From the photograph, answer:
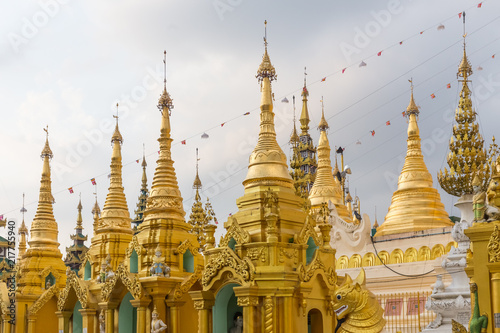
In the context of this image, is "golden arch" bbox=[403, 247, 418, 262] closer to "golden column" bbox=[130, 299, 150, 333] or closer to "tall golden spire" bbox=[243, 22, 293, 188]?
"tall golden spire" bbox=[243, 22, 293, 188]

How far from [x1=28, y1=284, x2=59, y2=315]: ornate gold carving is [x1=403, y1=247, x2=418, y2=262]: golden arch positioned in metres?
14.0

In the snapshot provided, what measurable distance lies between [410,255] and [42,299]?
14718 millimetres

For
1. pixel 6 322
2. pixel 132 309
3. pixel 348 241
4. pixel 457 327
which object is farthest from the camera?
pixel 6 322

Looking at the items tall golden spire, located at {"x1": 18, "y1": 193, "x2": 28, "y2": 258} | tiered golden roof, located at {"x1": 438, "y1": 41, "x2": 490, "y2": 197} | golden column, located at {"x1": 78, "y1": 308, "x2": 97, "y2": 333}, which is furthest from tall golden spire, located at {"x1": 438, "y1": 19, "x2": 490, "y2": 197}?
tall golden spire, located at {"x1": 18, "y1": 193, "x2": 28, "y2": 258}

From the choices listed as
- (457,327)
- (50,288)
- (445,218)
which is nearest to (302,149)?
(445,218)

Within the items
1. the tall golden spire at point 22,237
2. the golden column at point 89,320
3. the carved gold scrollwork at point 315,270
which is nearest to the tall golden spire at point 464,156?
the carved gold scrollwork at point 315,270

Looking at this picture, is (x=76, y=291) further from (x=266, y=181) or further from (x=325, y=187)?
(x=325, y=187)

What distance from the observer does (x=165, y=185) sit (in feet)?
82.2

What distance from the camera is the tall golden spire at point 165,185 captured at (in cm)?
2448

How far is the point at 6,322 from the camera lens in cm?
3203

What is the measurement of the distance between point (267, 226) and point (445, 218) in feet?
43.7

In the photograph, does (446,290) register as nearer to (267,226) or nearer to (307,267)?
(307,267)

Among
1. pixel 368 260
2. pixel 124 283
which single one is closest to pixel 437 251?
pixel 368 260

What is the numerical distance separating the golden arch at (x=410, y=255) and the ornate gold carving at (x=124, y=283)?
985cm
